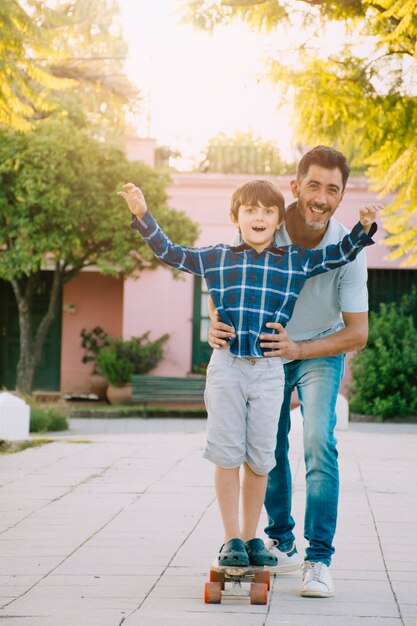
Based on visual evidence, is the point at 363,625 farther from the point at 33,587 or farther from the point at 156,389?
the point at 156,389

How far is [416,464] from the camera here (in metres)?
10.0

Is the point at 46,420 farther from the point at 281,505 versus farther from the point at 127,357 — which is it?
the point at 281,505

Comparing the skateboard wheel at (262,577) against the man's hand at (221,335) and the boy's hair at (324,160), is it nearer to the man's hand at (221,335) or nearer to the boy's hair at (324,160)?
the man's hand at (221,335)

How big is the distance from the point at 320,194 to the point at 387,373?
1446 cm

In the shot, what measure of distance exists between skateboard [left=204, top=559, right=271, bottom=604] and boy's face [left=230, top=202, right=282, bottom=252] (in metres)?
1.31

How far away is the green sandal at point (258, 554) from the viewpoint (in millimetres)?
4723

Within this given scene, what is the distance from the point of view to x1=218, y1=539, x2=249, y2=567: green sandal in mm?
4586

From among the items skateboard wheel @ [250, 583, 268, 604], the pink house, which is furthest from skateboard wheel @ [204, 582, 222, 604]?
the pink house

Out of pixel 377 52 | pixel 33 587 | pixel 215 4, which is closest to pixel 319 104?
pixel 377 52

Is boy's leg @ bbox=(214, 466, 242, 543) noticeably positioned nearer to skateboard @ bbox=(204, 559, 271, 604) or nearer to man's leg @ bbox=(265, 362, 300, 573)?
skateboard @ bbox=(204, 559, 271, 604)

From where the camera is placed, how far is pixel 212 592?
14.9 feet

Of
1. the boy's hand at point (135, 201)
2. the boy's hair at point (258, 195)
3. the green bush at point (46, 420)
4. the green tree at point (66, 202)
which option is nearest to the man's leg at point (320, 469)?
the boy's hair at point (258, 195)

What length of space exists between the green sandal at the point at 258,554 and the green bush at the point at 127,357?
52.9ft

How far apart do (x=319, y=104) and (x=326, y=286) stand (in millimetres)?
7773
